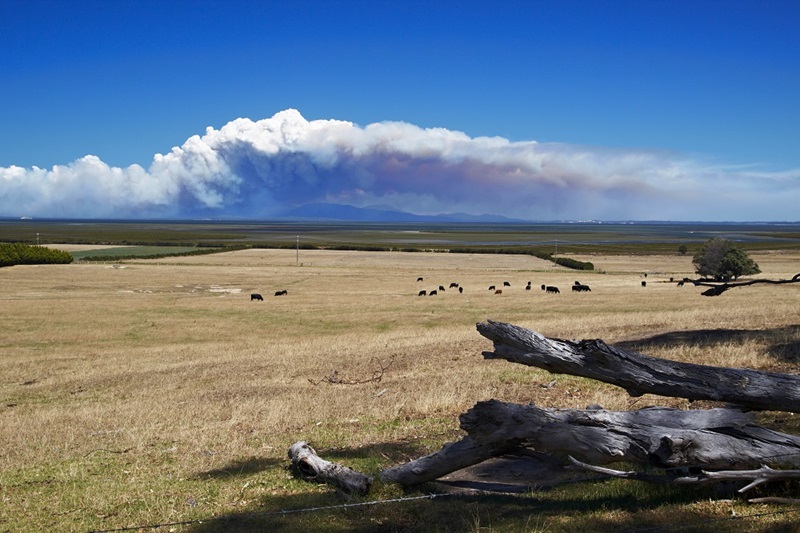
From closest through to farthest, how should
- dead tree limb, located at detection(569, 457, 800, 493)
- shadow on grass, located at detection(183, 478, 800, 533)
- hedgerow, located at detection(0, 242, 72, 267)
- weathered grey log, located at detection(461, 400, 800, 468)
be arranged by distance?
dead tree limb, located at detection(569, 457, 800, 493) → shadow on grass, located at detection(183, 478, 800, 533) → weathered grey log, located at detection(461, 400, 800, 468) → hedgerow, located at detection(0, 242, 72, 267)

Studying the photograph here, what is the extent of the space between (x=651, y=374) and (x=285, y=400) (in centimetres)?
1085

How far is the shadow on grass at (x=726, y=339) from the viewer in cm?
1983

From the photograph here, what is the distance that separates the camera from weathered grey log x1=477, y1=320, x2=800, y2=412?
8477mm

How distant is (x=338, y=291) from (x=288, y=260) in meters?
53.4

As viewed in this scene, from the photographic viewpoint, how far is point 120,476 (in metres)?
11.1

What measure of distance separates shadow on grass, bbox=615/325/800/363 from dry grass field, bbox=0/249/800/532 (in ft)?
0.45

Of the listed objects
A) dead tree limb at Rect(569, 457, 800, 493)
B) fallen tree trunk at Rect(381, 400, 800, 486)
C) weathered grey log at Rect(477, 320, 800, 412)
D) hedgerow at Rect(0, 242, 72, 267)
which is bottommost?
hedgerow at Rect(0, 242, 72, 267)

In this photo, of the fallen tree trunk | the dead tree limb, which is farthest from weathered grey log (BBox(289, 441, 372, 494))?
the dead tree limb

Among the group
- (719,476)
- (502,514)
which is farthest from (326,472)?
(719,476)

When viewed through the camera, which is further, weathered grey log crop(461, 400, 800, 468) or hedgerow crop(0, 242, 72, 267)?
hedgerow crop(0, 242, 72, 267)

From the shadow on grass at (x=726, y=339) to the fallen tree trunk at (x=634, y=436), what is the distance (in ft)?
39.4

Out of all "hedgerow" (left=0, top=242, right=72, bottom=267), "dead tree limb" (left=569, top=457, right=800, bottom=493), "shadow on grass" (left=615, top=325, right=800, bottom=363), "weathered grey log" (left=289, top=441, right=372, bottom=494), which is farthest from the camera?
"hedgerow" (left=0, top=242, right=72, bottom=267)

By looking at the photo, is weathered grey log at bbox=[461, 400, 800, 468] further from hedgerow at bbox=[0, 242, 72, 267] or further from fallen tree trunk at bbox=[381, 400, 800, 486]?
hedgerow at bbox=[0, 242, 72, 267]

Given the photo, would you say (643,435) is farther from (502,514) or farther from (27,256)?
(27,256)
